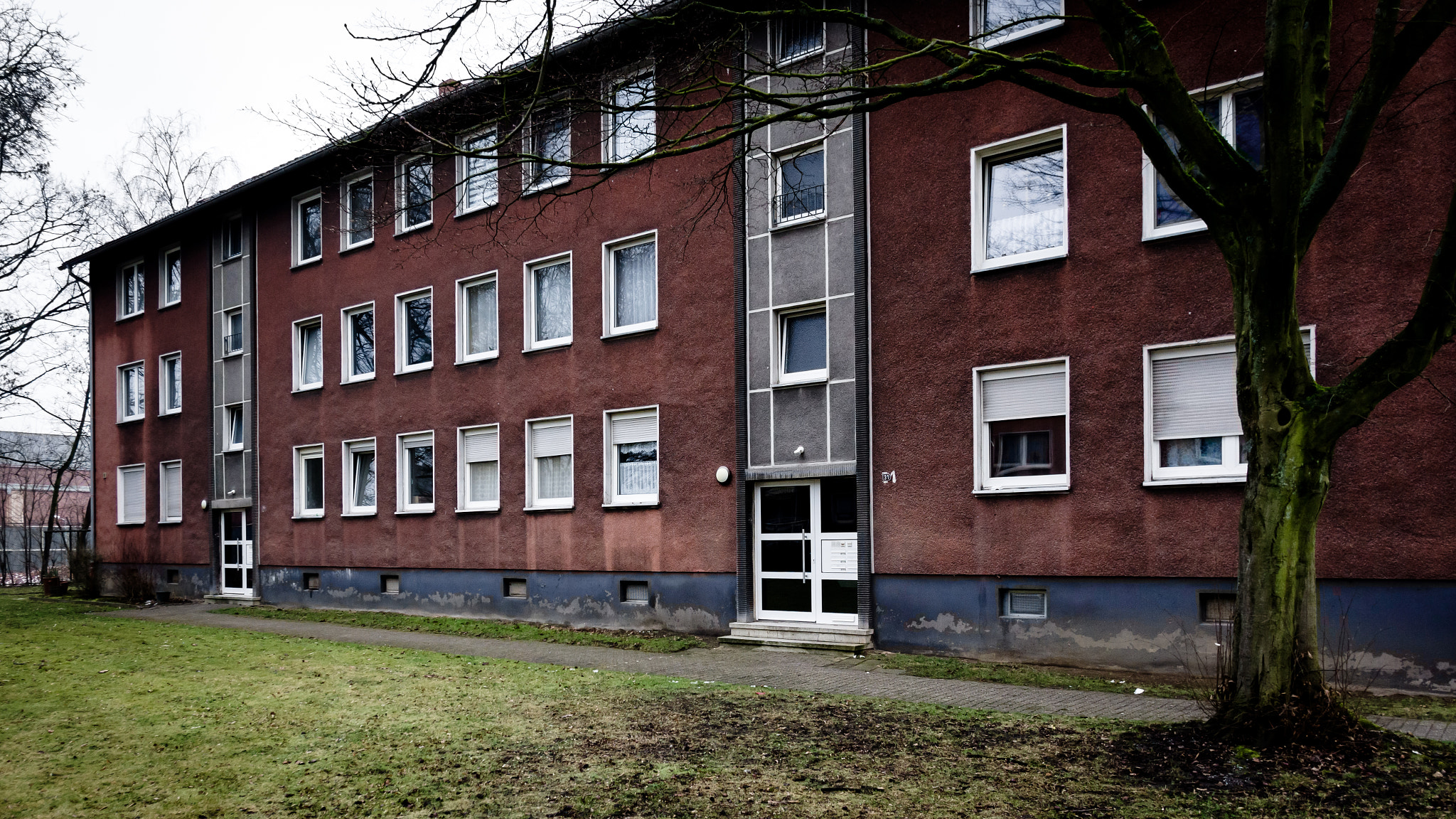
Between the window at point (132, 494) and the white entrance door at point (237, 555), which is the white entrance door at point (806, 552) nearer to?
the white entrance door at point (237, 555)

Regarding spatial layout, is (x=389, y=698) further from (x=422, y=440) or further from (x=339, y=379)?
(x=339, y=379)

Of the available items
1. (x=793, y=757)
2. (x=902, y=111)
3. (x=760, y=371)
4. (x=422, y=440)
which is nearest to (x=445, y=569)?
(x=422, y=440)

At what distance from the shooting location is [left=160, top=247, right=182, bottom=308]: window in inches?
1085

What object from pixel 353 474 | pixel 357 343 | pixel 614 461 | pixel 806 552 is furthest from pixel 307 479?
pixel 806 552

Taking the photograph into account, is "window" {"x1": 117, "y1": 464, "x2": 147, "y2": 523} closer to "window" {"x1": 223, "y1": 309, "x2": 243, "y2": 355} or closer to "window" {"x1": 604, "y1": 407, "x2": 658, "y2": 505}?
"window" {"x1": 223, "y1": 309, "x2": 243, "y2": 355}

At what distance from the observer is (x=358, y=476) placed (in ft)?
73.6

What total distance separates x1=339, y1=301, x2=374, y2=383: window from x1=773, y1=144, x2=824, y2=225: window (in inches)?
409

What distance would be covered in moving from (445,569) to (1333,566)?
14.4 m

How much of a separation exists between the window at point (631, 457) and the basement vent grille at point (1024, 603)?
19.1ft

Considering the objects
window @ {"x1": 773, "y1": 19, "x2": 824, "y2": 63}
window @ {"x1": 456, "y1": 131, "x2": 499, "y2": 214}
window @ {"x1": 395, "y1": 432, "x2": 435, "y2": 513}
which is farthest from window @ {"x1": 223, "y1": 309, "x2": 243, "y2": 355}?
window @ {"x1": 773, "y1": 19, "x2": 824, "y2": 63}

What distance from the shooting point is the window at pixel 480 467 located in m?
19.4

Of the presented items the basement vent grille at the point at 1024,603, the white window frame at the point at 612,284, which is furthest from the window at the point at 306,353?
the basement vent grille at the point at 1024,603

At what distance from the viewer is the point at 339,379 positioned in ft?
74.4

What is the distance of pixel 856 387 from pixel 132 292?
23.5 metres
